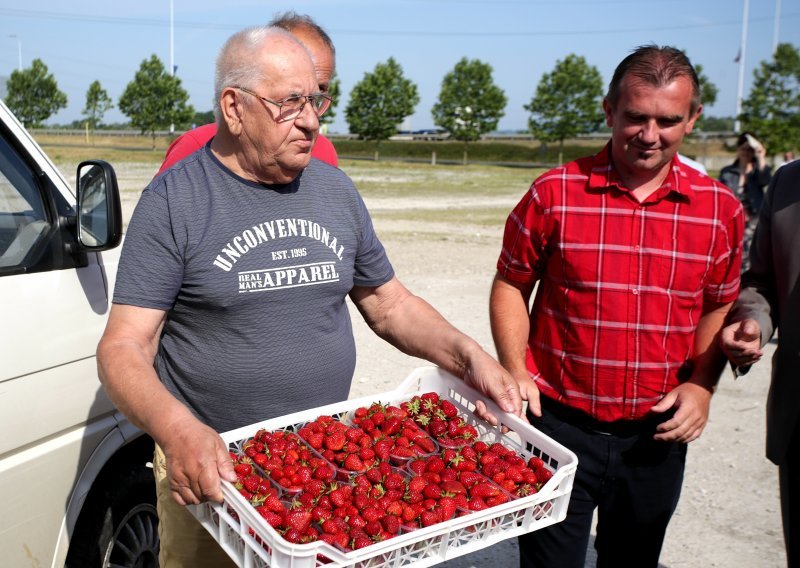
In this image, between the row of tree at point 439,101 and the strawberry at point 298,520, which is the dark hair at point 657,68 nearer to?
the strawberry at point 298,520

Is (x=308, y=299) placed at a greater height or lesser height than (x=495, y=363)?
greater

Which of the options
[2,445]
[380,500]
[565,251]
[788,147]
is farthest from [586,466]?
[788,147]

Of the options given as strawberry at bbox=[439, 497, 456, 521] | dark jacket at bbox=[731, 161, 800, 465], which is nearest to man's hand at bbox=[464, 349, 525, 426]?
strawberry at bbox=[439, 497, 456, 521]

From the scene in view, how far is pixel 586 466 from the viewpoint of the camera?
9.71 feet

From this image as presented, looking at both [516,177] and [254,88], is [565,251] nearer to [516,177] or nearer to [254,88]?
[254,88]

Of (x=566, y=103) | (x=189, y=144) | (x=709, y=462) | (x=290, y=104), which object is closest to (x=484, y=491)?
(x=290, y=104)

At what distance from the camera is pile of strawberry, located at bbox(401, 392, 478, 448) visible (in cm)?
262

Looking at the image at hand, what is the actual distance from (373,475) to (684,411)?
1.22 m

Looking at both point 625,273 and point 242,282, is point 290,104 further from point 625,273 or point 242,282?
point 625,273

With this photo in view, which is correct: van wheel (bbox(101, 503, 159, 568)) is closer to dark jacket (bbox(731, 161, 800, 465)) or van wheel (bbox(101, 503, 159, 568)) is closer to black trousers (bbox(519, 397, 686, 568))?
black trousers (bbox(519, 397, 686, 568))

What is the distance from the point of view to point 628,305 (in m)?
2.86

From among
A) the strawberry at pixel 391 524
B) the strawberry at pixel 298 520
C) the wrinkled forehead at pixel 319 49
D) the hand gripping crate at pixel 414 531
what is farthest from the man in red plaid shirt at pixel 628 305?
the wrinkled forehead at pixel 319 49

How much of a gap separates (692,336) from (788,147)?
38533 mm

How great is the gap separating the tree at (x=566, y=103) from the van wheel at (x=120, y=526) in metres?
58.8
